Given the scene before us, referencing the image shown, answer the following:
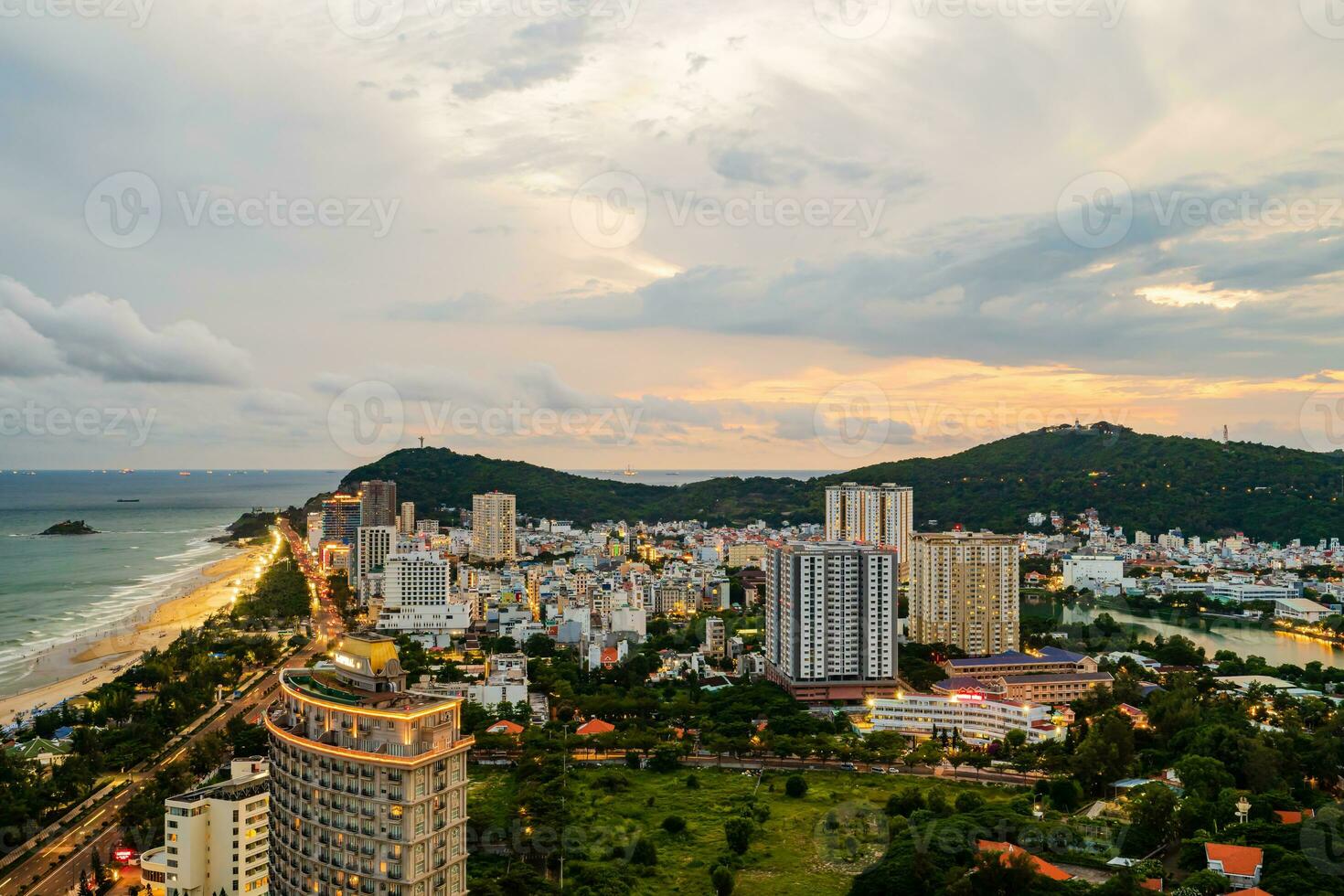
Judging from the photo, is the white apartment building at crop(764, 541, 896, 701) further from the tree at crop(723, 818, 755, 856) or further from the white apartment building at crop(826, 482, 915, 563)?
the white apartment building at crop(826, 482, 915, 563)

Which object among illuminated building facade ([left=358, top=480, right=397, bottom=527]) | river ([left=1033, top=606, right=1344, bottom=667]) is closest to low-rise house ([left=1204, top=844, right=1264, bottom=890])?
river ([left=1033, top=606, right=1344, bottom=667])

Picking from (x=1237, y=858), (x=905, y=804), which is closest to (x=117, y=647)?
(x=905, y=804)

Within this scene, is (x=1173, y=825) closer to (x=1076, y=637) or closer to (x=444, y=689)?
(x=444, y=689)

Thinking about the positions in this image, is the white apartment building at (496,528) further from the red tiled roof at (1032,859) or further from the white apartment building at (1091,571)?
the red tiled roof at (1032,859)

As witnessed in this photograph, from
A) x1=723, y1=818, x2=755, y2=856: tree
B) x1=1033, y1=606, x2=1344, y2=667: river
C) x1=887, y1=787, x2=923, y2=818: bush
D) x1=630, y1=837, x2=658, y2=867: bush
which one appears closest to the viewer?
x1=630, y1=837, x2=658, y2=867: bush

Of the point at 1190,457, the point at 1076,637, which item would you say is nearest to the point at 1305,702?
the point at 1076,637

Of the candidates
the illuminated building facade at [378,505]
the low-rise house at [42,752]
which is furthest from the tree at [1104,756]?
the illuminated building facade at [378,505]

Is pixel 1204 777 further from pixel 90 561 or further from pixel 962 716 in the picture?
pixel 90 561
